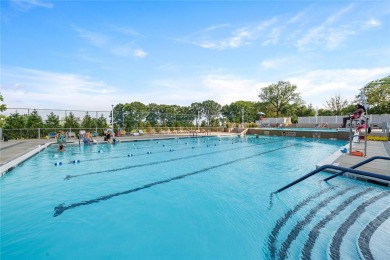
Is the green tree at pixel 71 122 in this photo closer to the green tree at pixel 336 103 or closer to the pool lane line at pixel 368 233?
the pool lane line at pixel 368 233

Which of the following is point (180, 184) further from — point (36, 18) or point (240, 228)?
point (36, 18)

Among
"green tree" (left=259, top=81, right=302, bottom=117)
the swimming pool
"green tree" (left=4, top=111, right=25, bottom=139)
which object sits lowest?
the swimming pool

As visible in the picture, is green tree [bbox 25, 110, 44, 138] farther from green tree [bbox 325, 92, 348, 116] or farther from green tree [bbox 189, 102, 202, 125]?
green tree [bbox 325, 92, 348, 116]

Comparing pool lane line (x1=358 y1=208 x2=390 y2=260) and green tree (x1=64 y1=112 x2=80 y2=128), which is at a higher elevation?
green tree (x1=64 y1=112 x2=80 y2=128)

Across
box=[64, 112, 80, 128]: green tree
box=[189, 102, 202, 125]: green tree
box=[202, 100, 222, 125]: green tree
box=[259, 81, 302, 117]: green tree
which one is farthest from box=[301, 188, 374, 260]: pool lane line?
box=[202, 100, 222, 125]: green tree

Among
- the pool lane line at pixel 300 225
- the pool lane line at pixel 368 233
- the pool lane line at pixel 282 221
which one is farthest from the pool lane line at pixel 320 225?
the pool lane line at pixel 368 233

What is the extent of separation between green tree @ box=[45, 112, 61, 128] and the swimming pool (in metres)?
11.9

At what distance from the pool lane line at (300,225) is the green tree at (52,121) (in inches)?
791

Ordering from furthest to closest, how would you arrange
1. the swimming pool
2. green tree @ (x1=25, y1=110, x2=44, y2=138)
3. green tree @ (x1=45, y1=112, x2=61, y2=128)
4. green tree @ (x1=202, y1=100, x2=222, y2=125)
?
green tree @ (x1=202, y1=100, x2=222, y2=125) → green tree @ (x1=45, y1=112, x2=61, y2=128) → green tree @ (x1=25, y1=110, x2=44, y2=138) → the swimming pool

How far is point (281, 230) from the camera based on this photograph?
3652mm

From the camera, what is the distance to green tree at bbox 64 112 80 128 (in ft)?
60.4

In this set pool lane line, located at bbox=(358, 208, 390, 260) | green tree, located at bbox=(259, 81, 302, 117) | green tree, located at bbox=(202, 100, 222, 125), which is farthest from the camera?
A: green tree, located at bbox=(202, 100, 222, 125)

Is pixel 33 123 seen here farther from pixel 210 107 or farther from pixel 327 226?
pixel 210 107

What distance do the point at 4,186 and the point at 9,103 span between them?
13.7m
